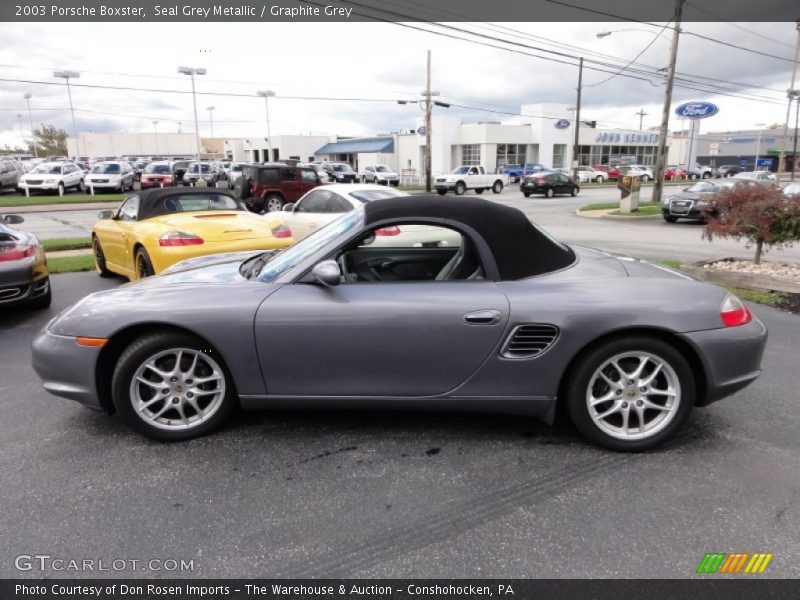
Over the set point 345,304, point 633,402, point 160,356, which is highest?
point 345,304

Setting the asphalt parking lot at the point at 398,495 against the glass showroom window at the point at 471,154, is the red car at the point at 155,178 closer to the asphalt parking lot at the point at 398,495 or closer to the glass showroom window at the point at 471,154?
the asphalt parking lot at the point at 398,495

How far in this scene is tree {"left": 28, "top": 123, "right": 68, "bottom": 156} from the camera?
10175 cm

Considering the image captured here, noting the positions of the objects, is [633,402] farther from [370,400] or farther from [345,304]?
[345,304]

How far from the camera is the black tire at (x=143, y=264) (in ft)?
22.4

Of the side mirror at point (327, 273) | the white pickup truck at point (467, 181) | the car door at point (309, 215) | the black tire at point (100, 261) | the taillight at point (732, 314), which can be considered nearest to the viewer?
the side mirror at point (327, 273)

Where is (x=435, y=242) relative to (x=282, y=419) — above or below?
above

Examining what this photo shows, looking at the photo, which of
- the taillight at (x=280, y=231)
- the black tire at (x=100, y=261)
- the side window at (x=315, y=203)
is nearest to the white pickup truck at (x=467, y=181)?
the side window at (x=315, y=203)

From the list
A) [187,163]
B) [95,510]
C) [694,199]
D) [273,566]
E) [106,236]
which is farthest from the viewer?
[187,163]

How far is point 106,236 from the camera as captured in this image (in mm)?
8180

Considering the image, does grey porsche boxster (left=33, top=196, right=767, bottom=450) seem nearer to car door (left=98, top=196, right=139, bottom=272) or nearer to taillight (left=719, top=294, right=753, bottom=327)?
taillight (left=719, top=294, right=753, bottom=327)

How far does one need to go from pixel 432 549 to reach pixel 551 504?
69cm

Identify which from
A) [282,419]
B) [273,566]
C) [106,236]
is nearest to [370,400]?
[282,419]

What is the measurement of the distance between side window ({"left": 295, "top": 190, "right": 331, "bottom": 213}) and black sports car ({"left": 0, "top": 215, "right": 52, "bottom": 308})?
4.42m

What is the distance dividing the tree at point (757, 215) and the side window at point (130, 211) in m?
8.04
